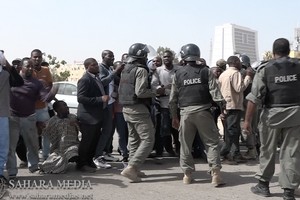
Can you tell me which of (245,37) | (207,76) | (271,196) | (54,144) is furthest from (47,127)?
(245,37)

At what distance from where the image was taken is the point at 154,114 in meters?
7.25

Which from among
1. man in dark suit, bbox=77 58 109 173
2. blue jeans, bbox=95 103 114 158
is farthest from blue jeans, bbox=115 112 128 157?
man in dark suit, bbox=77 58 109 173

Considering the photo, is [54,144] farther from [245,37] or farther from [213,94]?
[245,37]

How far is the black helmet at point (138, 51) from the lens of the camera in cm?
579

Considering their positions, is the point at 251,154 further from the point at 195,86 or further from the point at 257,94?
the point at 257,94

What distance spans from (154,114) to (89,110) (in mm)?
1499

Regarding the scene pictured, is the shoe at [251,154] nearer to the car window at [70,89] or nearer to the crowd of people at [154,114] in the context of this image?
the crowd of people at [154,114]

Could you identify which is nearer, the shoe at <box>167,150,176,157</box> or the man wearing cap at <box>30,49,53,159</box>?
the man wearing cap at <box>30,49,53,159</box>

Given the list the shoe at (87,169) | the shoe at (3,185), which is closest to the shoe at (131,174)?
the shoe at (87,169)

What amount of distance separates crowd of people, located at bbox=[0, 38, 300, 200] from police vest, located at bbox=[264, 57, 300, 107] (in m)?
0.01

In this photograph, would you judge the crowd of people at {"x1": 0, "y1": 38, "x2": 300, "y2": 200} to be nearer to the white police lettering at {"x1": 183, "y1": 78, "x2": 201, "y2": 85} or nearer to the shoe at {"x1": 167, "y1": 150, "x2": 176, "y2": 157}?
the white police lettering at {"x1": 183, "y1": 78, "x2": 201, "y2": 85}

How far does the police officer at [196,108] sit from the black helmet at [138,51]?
0.63 metres

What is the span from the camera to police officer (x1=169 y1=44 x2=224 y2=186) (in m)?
5.36

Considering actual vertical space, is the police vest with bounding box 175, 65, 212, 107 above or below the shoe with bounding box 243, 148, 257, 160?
above
